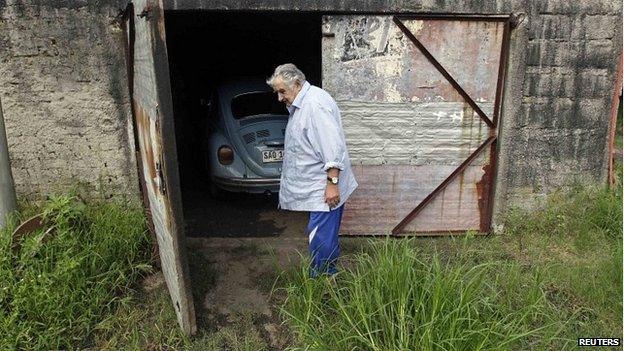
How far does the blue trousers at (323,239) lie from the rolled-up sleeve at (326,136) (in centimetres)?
39

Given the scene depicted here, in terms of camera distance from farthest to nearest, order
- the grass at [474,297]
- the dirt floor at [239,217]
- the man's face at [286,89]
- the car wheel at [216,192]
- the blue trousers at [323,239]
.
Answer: the car wheel at [216,192]
the dirt floor at [239,217]
the blue trousers at [323,239]
the man's face at [286,89]
the grass at [474,297]

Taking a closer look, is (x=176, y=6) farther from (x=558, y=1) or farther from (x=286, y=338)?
(x=558, y=1)

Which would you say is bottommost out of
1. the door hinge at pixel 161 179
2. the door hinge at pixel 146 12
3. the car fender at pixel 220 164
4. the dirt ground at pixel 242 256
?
the dirt ground at pixel 242 256

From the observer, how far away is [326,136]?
10.8 feet

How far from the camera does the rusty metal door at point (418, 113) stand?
4.25m

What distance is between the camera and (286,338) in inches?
134

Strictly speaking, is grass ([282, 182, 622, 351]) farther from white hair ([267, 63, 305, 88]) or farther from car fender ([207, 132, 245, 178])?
car fender ([207, 132, 245, 178])

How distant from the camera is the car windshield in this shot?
239 inches

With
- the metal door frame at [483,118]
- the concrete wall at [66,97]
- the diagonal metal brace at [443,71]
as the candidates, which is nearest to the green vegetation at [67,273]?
the concrete wall at [66,97]

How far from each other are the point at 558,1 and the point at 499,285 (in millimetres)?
2417

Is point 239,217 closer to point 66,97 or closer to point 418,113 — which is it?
point 66,97

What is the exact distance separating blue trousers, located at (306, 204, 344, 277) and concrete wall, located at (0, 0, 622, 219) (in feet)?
5.69

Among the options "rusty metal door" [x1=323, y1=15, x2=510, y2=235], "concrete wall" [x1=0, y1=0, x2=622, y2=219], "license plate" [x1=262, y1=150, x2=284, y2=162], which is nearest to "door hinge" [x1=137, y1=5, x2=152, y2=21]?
"concrete wall" [x1=0, y1=0, x2=622, y2=219]

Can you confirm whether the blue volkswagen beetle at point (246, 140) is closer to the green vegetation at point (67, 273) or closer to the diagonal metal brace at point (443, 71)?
the green vegetation at point (67, 273)
